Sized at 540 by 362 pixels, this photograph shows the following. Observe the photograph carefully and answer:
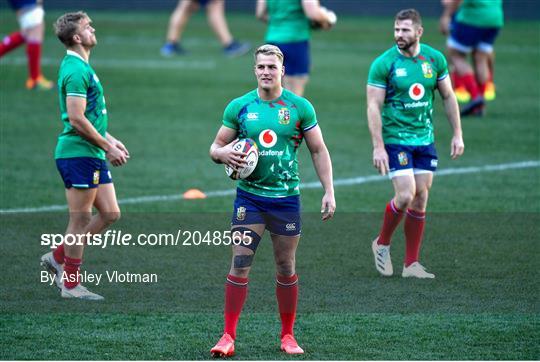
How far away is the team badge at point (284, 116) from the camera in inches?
267

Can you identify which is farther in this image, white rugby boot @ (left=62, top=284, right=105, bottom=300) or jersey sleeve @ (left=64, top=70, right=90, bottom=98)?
white rugby boot @ (left=62, top=284, right=105, bottom=300)

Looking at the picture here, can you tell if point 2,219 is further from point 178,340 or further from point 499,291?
point 499,291

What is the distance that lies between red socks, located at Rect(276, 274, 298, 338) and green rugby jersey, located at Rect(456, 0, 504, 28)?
1081 centimetres

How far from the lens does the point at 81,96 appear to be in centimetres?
786

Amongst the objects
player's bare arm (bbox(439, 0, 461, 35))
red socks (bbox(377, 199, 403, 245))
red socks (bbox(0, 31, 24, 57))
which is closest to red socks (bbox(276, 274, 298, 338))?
red socks (bbox(377, 199, 403, 245))

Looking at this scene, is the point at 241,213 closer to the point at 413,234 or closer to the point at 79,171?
the point at 79,171

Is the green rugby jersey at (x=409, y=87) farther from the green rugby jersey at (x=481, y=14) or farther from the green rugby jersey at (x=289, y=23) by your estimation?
the green rugby jersey at (x=481, y=14)

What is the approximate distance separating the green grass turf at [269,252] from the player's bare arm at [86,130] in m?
1.09

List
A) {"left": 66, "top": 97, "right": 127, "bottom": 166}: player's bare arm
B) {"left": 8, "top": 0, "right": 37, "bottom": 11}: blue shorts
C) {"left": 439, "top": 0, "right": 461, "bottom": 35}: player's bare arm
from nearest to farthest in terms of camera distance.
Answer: {"left": 66, "top": 97, "right": 127, "bottom": 166}: player's bare arm, {"left": 439, "top": 0, "right": 461, "bottom": 35}: player's bare arm, {"left": 8, "top": 0, "right": 37, "bottom": 11}: blue shorts

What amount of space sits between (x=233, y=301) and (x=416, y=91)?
9.43 feet

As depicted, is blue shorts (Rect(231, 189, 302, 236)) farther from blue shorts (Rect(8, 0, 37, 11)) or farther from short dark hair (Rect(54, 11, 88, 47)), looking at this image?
blue shorts (Rect(8, 0, 37, 11))

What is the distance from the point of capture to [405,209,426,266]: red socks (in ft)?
29.0

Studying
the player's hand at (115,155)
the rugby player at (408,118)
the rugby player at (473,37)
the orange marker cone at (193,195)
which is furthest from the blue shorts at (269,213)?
the rugby player at (473,37)

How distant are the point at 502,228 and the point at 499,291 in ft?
7.18
